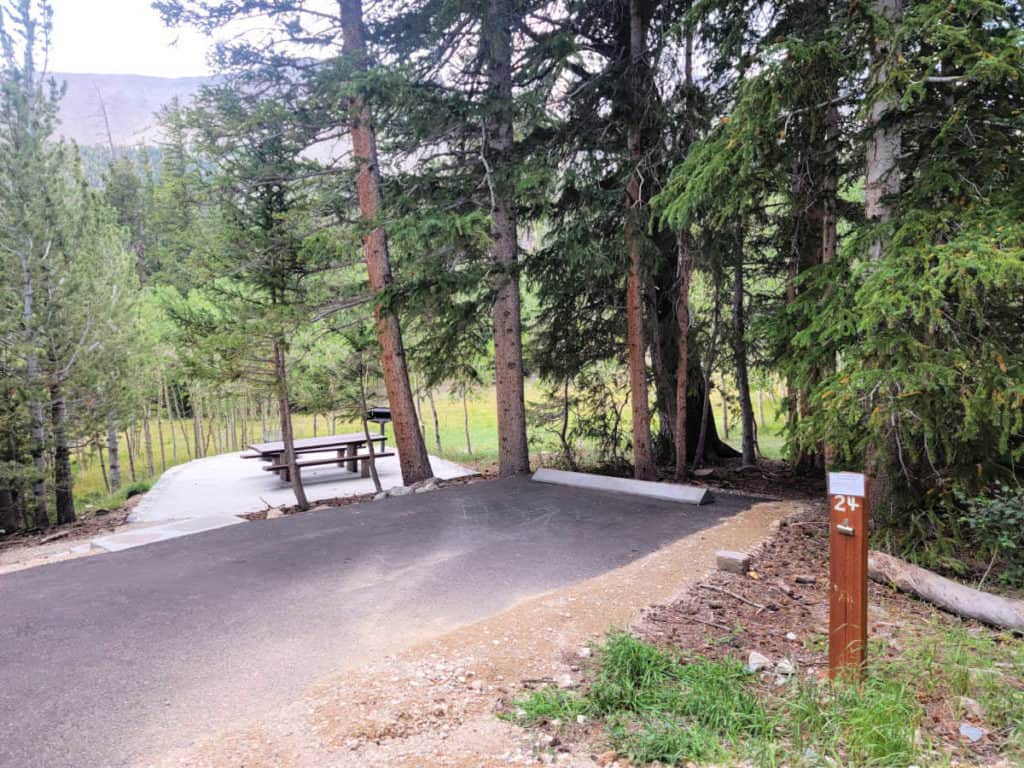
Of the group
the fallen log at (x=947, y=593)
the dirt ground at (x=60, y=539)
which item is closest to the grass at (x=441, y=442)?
the dirt ground at (x=60, y=539)

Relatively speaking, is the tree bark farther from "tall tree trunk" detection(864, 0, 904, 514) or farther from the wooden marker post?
"tall tree trunk" detection(864, 0, 904, 514)

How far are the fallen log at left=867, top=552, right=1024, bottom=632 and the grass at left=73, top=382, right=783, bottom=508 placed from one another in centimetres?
763

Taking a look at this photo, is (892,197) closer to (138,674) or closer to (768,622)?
(768,622)

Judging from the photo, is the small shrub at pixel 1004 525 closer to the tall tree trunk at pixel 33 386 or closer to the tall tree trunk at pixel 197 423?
the tall tree trunk at pixel 33 386

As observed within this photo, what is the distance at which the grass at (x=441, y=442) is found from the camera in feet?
51.1

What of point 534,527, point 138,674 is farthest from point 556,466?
point 138,674

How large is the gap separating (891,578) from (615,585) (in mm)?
1818

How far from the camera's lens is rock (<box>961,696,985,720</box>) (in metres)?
2.27

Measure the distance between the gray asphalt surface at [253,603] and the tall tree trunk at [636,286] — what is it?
5.47ft

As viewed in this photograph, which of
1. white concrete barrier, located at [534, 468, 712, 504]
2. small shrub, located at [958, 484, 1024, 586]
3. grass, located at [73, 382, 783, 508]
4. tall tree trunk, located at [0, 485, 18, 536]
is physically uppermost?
small shrub, located at [958, 484, 1024, 586]

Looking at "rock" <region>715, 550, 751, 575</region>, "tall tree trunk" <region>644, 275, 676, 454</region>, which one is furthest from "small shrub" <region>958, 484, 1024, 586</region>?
"tall tree trunk" <region>644, 275, 676, 454</region>

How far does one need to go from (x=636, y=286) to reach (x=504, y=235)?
1.90m

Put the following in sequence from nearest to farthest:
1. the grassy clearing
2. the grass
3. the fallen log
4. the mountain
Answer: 1. the grassy clearing
2. the fallen log
3. the grass
4. the mountain

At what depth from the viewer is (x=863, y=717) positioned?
2078 millimetres
